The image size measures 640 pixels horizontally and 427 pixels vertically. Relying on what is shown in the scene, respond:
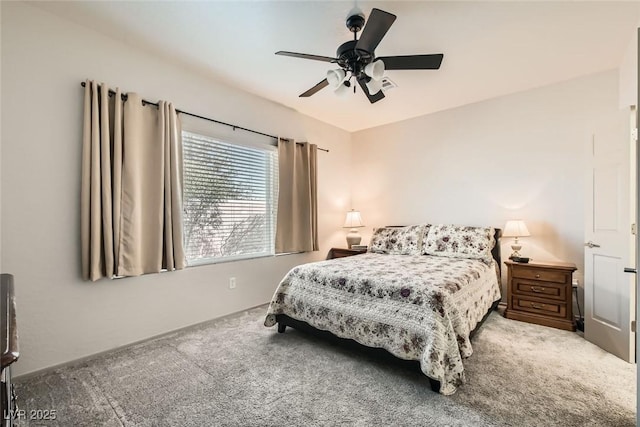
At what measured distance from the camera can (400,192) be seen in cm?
447

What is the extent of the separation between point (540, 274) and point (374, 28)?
9.31ft

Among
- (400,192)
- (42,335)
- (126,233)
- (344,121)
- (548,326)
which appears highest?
(344,121)

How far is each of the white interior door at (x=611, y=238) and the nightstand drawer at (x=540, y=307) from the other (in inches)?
9.8

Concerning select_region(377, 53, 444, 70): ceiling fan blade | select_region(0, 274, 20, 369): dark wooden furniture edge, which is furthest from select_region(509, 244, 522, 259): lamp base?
select_region(0, 274, 20, 369): dark wooden furniture edge

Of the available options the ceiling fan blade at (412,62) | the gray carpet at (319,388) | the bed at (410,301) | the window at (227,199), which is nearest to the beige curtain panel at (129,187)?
the window at (227,199)

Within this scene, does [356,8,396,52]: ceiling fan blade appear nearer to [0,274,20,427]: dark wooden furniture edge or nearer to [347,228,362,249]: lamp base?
[0,274,20,427]: dark wooden furniture edge

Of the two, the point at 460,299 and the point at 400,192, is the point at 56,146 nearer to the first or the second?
the point at 460,299

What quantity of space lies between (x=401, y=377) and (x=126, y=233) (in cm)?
239

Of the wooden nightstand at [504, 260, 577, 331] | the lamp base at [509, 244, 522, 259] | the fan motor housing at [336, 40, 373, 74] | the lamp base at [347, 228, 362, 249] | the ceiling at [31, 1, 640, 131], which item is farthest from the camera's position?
the lamp base at [347, 228, 362, 249]

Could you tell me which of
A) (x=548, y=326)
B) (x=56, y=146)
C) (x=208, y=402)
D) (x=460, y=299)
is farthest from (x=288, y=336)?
(x=548, y=326)

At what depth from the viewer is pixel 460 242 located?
3.39 meters

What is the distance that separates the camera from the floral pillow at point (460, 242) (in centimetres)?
324

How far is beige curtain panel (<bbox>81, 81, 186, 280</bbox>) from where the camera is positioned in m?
2.23

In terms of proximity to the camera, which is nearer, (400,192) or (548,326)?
(548,326)
